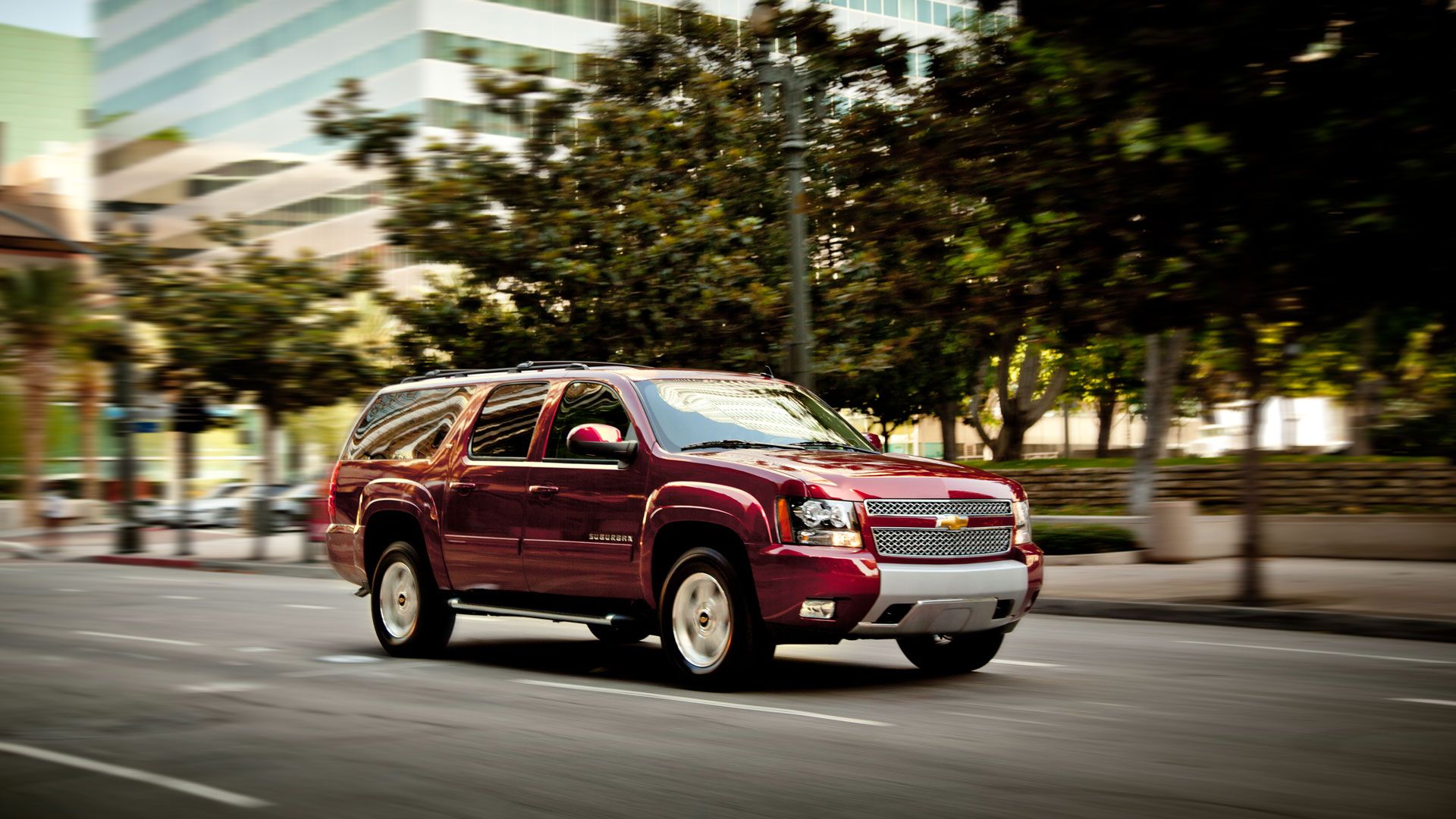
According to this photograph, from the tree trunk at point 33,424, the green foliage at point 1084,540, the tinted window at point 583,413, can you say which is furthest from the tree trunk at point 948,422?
the tinted window at point 583,413

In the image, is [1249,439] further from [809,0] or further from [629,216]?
[629,216]

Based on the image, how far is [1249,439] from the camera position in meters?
15.0

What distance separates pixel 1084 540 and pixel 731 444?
13.8 meters

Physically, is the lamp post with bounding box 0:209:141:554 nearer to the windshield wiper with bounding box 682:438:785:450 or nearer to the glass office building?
the windshield wiper with bounding box 682:438:785:450

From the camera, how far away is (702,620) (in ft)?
29.1

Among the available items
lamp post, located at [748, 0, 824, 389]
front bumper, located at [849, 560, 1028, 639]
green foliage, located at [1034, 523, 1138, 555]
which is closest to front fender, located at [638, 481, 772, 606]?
front bumper, located at [849, 560, 1028, 639]

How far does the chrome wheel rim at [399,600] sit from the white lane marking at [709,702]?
161 centimetres

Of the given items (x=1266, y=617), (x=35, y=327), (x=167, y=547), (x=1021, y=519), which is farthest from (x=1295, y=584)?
(x=35, y=327)

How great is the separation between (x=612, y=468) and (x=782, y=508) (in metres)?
1.40

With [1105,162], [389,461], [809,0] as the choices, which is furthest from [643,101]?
[389,461]

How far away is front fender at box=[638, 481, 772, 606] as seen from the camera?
8.51 meters

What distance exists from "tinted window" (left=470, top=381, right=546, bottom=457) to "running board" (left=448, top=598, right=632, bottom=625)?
1.02 metres

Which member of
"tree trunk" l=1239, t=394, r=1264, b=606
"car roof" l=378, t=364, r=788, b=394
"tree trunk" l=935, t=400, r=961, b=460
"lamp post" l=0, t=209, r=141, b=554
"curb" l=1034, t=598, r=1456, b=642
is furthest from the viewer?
"tree trunk" l=935, t=400, r=961, b=460

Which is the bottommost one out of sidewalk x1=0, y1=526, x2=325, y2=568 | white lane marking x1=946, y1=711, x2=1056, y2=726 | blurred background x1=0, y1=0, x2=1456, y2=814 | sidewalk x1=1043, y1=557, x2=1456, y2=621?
sidewalk x1=0, y1=526, x2=325, y2=568
